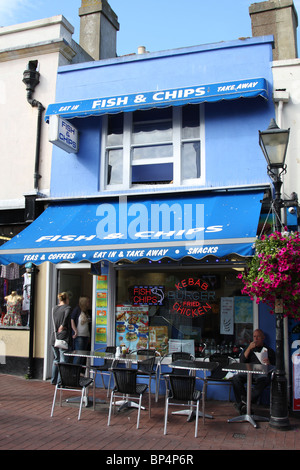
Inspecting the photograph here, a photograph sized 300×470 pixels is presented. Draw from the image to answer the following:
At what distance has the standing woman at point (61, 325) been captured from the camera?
27.5 ft

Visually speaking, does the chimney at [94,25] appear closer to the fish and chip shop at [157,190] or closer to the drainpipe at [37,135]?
the drainpipe at [37,135]

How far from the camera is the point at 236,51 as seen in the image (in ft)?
28.3

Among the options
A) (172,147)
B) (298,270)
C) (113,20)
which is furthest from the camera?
(113,20)

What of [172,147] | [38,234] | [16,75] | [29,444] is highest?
[16,75]

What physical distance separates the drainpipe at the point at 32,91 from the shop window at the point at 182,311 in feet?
10.4

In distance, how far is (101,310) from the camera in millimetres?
9000

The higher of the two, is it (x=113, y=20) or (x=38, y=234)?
(x=113, y=20)

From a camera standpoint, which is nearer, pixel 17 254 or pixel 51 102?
pixel 17 254

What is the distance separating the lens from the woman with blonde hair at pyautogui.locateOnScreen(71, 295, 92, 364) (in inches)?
352

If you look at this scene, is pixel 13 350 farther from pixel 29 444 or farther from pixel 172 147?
pixel 172 147

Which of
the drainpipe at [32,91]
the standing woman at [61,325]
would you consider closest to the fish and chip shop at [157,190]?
the drainpipe at [32,91]

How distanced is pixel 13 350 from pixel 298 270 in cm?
664

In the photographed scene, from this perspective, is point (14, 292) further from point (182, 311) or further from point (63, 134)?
point (182, 311)

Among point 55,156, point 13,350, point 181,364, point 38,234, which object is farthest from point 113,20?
point 181,364
